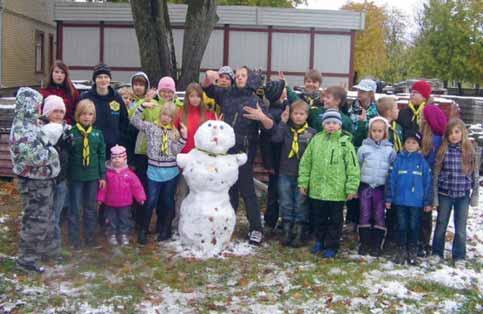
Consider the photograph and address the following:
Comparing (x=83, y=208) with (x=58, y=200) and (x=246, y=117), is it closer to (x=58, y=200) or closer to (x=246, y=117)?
(x=58, y=200)

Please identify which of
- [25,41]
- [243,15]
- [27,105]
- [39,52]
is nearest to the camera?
[27,105]

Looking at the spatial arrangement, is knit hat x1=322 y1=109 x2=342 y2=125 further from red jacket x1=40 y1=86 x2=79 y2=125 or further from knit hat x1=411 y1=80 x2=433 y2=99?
red jacket x1=40 y1=86 x2=79 y2=125

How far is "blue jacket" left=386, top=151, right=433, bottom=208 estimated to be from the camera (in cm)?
590

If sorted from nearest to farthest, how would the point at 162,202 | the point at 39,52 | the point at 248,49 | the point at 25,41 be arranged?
the point at 162,202 < the point at 248,49 < the point at 25,41 < the point at 39,52

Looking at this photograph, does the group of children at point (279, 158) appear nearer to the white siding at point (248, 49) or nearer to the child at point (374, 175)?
the child at point (374, 175)

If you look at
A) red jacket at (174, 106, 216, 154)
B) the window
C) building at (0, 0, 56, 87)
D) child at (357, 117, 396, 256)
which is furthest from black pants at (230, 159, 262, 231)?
the window

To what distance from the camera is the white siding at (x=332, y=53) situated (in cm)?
2131

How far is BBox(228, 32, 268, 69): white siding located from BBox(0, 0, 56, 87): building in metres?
8.32

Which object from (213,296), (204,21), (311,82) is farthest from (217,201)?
(204,21)

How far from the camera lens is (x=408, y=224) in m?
6.13

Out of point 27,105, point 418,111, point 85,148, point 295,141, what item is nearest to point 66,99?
point 85,148

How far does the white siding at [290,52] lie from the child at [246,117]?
1528 centimetres

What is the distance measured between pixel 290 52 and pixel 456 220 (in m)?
16.0

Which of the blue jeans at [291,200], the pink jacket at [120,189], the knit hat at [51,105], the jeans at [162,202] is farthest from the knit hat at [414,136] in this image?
the knit hat at [51,105]
